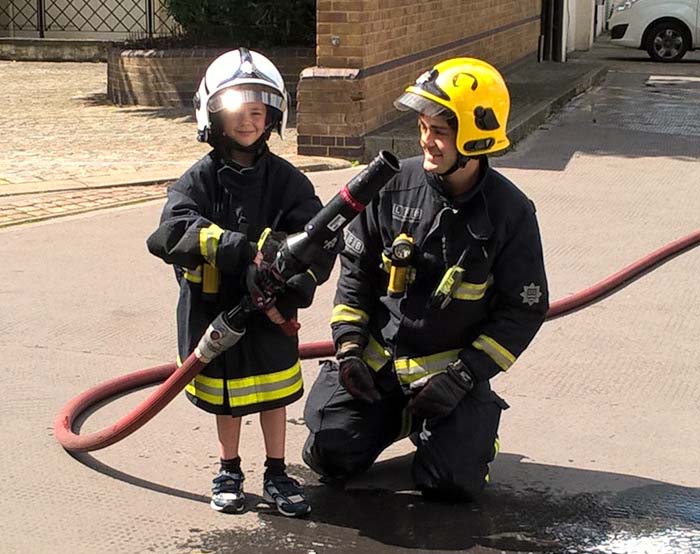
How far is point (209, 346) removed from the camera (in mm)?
3684

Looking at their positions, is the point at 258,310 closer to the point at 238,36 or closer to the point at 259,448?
the point at 259,448

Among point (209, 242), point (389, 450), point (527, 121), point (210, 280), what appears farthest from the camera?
point (527, 121)

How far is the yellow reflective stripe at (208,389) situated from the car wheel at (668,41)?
16.6m

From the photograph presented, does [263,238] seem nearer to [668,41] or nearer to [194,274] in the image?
[194,274]

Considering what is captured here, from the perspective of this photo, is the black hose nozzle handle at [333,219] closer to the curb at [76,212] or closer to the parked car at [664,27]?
the curb at [76,212]

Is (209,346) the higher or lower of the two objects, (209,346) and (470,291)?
the lower

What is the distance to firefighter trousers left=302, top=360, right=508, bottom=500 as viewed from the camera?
393cm

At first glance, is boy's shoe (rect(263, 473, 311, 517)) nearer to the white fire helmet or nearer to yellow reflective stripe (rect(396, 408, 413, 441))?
yellow reflective stripe (rect(396, 408, 413, 441))

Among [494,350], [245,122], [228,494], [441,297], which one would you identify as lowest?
[228,494]

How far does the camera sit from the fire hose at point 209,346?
3578mm

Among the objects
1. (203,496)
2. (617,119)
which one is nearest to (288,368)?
(203,496)

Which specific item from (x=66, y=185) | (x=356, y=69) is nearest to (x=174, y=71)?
(x=356, y=69)

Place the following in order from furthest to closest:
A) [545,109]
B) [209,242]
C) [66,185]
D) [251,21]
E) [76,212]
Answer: [251,21] < [545,109] < [66,185] < [76,212] < [209,242]

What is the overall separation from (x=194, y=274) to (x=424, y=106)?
93 cm
